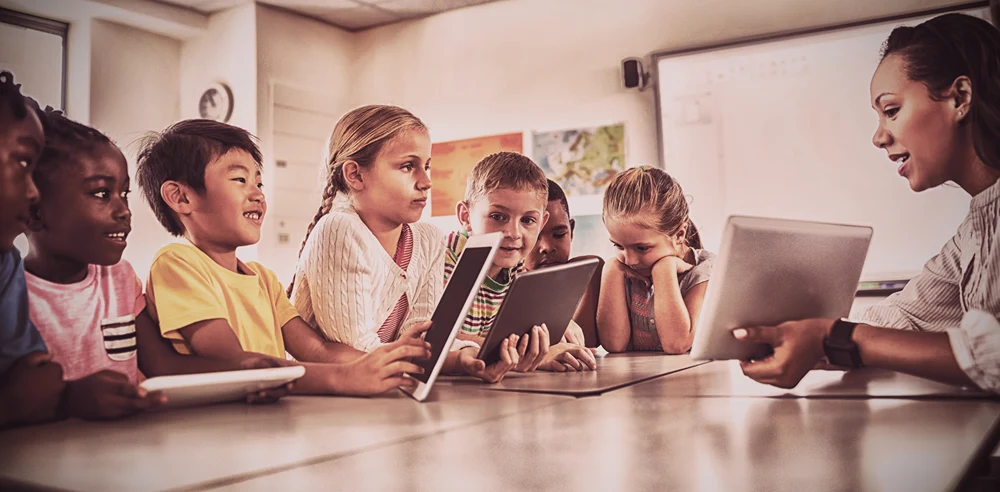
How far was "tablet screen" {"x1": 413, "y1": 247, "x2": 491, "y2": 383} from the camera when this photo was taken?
39.1 inches

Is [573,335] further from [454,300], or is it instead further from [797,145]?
[797,145]

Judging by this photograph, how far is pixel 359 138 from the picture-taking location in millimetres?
1570

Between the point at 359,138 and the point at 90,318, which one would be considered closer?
the point at 90,318

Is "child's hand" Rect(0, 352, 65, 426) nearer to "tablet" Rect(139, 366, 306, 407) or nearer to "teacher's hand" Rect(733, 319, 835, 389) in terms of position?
"tablet" Rect(139, 366, 306, 407)

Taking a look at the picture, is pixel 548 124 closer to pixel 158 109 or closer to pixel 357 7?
pixel 357 7

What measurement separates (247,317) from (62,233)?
0.42 meters

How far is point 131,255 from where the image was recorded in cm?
321

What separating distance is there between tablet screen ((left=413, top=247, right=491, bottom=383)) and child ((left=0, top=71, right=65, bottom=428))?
438 millimetres

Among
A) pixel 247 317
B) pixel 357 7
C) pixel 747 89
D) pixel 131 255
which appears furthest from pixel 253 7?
pixel 247 317

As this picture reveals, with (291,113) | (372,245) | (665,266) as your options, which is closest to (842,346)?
(372,245)

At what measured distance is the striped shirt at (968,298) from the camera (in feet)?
2.95

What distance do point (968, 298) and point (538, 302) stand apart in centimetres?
65

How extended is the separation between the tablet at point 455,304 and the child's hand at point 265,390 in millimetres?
170

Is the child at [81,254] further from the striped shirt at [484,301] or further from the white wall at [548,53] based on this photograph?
the white wall at [548,53]
